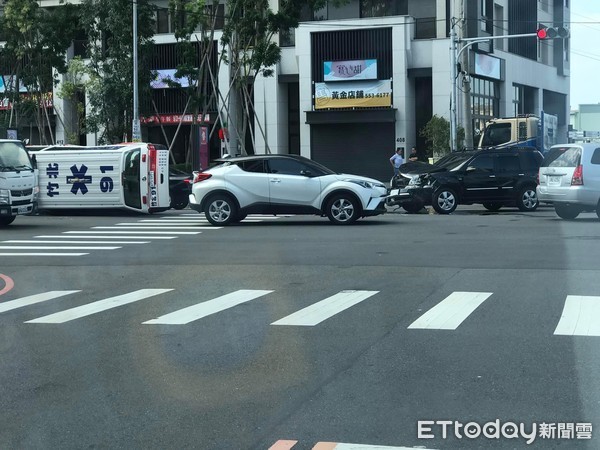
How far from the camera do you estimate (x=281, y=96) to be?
5431cm

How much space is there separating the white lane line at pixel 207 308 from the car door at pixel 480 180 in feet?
51.3

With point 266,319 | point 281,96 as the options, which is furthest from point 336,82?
point 266,319

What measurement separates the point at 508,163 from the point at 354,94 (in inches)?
959

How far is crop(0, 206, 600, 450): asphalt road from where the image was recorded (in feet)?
21.0

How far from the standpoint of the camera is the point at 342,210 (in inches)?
904

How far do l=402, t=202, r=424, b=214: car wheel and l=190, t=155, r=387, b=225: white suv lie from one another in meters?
4.21

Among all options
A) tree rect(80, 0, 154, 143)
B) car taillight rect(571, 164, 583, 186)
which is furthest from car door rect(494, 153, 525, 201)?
tree rect(80, 0, 154, 143)

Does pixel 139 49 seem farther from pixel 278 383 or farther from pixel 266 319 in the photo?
pixel 278 383

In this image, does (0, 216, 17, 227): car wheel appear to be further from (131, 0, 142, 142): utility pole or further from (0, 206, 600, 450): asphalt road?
(131, 0, 142, 142): utility pole

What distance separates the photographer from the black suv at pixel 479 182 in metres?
27.2

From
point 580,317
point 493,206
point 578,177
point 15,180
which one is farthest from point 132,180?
point 580,317

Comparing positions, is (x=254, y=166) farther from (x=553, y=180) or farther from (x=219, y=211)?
(x=553, y=180)

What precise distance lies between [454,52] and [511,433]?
32516 mm

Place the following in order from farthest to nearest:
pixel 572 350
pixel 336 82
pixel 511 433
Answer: pixel 336 82 → pixel 572 350 → pixel 511 433
